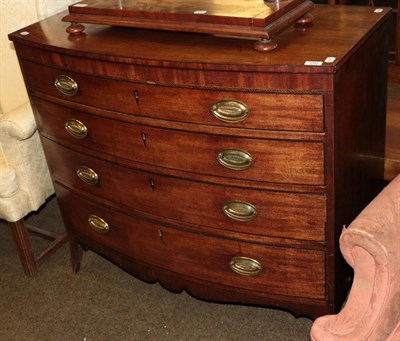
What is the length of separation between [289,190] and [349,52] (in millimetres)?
390

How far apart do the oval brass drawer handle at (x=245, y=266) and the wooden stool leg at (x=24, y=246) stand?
3.11 ft

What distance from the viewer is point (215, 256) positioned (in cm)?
206

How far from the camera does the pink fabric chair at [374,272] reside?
145 cm

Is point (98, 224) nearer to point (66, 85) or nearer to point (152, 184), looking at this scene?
point (152, 184)

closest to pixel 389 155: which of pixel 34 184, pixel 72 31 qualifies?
pixel 72 31

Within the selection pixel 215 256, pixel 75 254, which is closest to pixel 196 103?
pixel 215 256

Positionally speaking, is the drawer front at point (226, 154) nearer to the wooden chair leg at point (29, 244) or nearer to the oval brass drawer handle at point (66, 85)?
the oval brass drawer handle at point (66, 85)

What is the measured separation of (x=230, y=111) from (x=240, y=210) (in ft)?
1.01

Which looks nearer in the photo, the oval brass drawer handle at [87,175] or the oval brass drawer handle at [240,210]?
the oval brass drawer handle at [240,210]

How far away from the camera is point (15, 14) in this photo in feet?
8.29

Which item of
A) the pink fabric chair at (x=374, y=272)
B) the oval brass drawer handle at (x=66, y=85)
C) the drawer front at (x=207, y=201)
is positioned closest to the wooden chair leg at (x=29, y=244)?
the drawer front at (x=207, y=201)

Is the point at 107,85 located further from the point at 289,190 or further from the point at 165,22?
the point at 289,190

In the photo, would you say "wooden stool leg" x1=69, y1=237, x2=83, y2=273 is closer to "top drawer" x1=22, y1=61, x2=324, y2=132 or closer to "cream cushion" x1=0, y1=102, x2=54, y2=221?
"cream cushion" x1=0, y1=102, x2=54, y2=221

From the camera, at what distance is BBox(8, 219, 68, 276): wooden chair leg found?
2.60 metres
